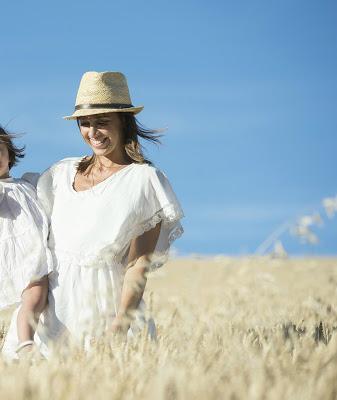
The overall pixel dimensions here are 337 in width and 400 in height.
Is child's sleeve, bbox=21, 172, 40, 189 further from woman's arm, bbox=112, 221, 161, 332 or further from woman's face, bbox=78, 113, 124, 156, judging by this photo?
woman's arm, bbox=112, 221, 161, 332

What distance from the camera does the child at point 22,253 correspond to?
488cm

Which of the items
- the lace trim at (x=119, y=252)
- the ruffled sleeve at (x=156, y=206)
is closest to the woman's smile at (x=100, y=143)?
the ruffled sleeve at (x=156, y=206)

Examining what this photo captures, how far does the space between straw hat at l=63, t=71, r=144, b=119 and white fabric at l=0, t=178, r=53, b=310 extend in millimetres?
595

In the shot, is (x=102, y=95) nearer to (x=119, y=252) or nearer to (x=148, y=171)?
(x=148, y=171)

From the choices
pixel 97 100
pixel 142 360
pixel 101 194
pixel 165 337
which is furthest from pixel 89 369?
pixel 97 100

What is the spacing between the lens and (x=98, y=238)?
4.88 m

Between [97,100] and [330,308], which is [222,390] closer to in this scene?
[97,100]

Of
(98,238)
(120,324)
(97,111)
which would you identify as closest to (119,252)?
(98,238)

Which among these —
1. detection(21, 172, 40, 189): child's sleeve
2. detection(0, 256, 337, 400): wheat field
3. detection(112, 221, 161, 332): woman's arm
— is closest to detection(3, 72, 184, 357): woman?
detection(112, 221, 161, 332): woman's arm

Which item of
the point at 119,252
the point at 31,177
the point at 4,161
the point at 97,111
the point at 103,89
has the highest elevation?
the point at 103,89

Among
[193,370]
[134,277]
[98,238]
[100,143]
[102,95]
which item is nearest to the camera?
[193,370]

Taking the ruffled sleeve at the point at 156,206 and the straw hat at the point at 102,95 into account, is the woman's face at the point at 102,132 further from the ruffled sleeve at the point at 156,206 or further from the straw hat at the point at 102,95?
the ruffled sleeve at the point at 156,206

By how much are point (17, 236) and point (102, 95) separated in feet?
3.41

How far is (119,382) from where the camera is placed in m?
3.07
